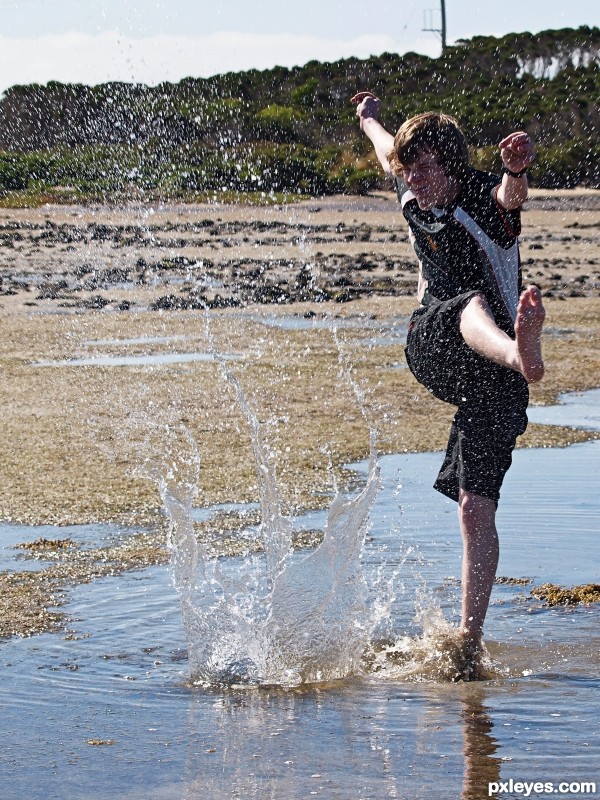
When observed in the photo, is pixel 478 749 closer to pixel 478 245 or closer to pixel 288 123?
pixel 478 245

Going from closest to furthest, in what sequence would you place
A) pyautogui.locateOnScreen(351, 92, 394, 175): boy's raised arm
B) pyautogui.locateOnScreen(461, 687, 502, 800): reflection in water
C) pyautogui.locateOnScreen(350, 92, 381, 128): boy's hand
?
pyautogui.locateOnScreen(461, 687, 502, 800): reflection in water < pyautogui.locateOnScreen(351, 92, 394, 175): boy's raised arm < pyautogui.locateOnScreen(350, 92, 381, 128): boy's hand

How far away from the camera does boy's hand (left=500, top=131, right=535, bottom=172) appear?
3.93 m

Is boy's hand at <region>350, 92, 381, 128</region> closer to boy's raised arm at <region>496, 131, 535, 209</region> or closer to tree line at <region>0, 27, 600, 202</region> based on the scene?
boy's raised arm at <region>496, 131, 535, 209</region>

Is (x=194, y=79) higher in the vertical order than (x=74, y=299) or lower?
higher

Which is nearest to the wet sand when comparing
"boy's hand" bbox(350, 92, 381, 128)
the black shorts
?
"boy's hand" bbox(350, 92, 381, 128)

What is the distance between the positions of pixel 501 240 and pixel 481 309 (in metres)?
0.25

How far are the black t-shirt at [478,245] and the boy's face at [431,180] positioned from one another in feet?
0.10

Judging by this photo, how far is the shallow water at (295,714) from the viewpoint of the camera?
3.50 m

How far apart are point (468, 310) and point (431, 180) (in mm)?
441

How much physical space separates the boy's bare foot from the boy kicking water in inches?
12.0

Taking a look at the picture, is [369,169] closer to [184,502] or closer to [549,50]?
[549,50]

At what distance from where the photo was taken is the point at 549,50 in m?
42.8

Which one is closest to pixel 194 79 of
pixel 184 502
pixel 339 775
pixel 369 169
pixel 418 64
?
pixel 369 169

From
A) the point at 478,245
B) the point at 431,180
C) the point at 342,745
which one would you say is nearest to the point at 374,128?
the point at 431,180
